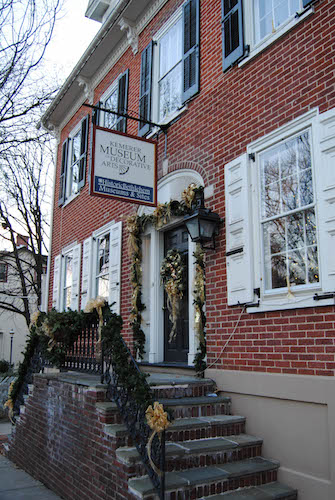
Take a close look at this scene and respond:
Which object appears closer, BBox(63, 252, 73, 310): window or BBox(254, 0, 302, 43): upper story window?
BBox(254, 0, 302, 43): upper story window

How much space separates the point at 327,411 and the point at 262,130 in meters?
3.20

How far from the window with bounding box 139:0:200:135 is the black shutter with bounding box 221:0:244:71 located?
0.68 meters

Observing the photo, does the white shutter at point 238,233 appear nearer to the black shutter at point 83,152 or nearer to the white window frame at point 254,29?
the white window frame at point 254,29

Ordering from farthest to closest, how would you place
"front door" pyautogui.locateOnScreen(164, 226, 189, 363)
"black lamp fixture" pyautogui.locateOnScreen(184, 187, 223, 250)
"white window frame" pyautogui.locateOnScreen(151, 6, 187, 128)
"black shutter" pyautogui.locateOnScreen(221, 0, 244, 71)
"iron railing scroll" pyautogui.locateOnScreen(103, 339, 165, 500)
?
"white window frame" pyautogui.locateOnScreen(151, 6, 187, 128)
"front door" pyautogui.locateOnScreen(164, 226, 189, 363)
"black shutter" pyautogui.locateOnScreen(221, 0, 244, 71)
"black lamp fixture" pyautogui.locateOnScreen(184, 187, 223, 250)
"iron railing scroll" pyautogui.locateOnScreen(103, 339, 165, 500)

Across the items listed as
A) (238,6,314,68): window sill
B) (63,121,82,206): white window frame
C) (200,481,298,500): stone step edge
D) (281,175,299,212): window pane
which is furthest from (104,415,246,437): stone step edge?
(63,121,82,206): white window frame

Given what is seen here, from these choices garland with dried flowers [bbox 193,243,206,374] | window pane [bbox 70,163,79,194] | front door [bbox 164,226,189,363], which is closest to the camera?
garland with dried flowers [bbox 193,243,206,374]

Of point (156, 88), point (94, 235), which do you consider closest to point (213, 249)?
point (156, 88)

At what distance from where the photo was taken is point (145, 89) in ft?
27.2

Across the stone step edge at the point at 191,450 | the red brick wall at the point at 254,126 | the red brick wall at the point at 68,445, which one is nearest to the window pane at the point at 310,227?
the red brick wall at the point at 254,126

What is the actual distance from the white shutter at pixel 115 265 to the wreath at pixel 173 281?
1464mm

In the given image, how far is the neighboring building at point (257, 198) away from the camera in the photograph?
4.39 metres

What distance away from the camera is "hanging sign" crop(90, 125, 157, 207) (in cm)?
616

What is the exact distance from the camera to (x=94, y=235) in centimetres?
973

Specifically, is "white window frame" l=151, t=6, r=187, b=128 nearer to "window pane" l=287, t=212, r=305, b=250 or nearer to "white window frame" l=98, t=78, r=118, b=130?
"white window frame" l=98, t=78, r=118, b=130
